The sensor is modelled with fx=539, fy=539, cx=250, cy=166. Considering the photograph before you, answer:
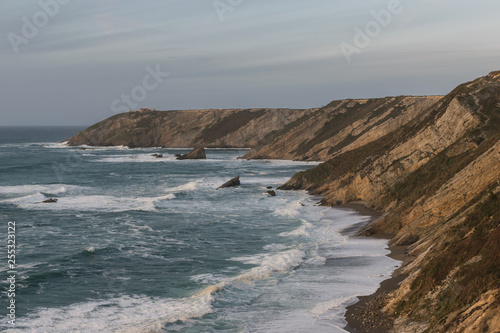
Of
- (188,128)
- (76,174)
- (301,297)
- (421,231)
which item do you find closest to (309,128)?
(76,174)

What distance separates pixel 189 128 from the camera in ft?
528

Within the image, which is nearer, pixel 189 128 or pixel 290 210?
pixel 290 210

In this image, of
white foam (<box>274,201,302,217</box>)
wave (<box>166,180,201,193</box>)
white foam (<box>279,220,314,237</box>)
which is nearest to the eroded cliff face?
white foam (<box>274,201,302,217</box>)

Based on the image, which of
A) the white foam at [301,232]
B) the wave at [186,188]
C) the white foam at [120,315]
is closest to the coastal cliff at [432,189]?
the white foam at [301,232]

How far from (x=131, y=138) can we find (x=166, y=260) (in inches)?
5330

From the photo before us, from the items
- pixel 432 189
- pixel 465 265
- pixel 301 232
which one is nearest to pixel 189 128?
pixel 301 232

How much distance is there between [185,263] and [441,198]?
14488 mm

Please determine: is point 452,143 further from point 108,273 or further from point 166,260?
point 108,273

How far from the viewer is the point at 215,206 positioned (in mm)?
49969

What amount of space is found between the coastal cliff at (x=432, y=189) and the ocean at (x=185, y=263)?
2347mm

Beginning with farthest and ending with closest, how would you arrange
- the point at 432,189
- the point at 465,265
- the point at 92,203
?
the point at 92,203 < the point at 432,189 < the point at 465,265

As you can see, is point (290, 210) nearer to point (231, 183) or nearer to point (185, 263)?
point (185, 263)

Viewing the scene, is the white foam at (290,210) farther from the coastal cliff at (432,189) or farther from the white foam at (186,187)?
the white foam at (186,187)

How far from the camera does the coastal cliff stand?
55.5ft
